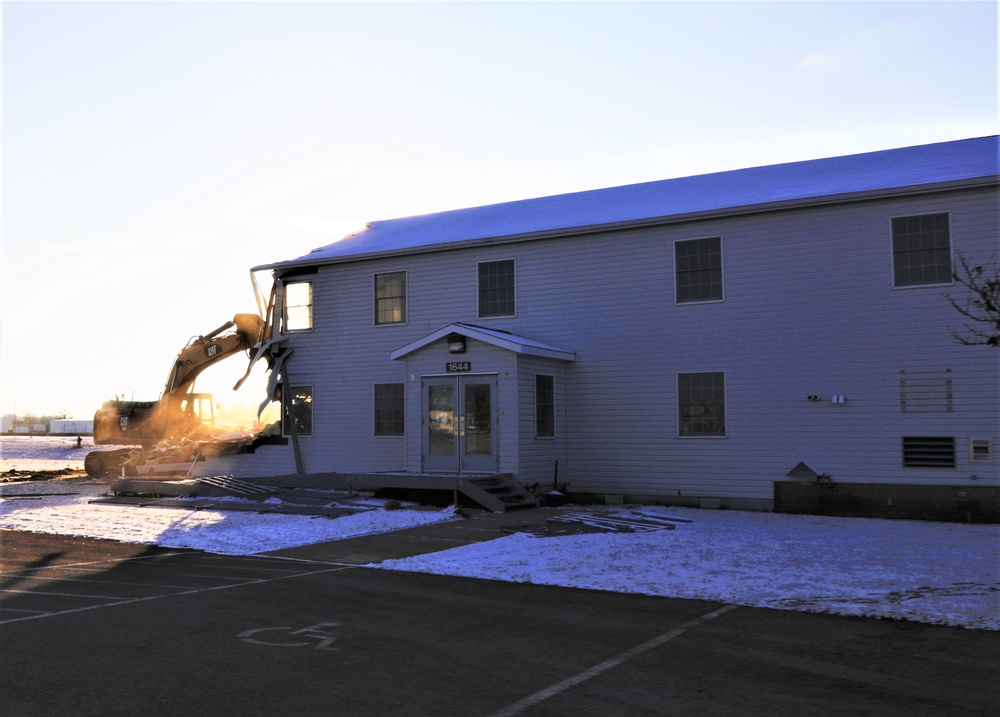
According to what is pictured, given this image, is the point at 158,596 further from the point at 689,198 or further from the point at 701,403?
the point at 689,198

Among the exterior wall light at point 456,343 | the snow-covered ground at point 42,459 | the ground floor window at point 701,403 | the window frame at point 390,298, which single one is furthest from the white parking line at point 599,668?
the snow-covered ground at point 42,459

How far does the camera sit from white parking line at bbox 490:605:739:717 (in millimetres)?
5730

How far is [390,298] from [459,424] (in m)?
4.94

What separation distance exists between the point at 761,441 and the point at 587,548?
293 inches

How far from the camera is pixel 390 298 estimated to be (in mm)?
23766

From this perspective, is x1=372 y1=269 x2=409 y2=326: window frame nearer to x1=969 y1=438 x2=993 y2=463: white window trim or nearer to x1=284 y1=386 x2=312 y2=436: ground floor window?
x1=284 y1=386 x2=312 y2=436: ground floor window

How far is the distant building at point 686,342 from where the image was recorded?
1744 centimetres

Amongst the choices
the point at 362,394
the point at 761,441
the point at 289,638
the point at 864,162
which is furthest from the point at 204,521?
the point at 864,162

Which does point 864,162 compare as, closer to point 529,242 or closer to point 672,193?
point 672,193

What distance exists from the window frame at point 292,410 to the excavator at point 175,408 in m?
1.82

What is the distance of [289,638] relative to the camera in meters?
7.71

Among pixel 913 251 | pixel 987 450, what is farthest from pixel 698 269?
pixel 987 450

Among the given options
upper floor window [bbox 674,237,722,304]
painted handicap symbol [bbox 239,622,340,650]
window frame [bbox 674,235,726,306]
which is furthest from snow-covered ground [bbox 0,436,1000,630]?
upper floor window [bbox 674,237,722,304]

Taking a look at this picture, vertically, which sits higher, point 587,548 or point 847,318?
point 847,318
